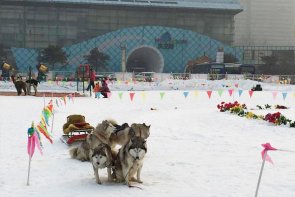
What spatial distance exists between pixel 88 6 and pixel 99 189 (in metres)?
82.0

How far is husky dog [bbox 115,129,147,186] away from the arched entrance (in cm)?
8022

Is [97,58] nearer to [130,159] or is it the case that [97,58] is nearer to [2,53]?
[2,53]

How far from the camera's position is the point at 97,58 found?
83.6 meters

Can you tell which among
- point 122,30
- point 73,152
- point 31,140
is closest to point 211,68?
point 122,30

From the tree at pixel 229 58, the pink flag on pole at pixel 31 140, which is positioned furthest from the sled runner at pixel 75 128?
the tree at pixel 229 58

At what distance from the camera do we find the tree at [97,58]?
8331 cm

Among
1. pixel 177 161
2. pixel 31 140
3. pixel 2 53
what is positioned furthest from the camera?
pixel 2 53

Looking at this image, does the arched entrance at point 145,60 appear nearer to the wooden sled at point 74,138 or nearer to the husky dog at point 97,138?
the wooden sled at point 74,138

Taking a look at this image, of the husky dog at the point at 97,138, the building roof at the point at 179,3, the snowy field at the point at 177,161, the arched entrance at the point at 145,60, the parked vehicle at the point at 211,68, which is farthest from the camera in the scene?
the arched entrance at the point at 145,60

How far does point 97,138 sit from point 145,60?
88061 millimetres

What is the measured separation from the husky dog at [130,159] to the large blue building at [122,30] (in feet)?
241

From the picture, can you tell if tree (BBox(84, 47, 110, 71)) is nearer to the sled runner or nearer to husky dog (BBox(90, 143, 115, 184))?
the sled runner

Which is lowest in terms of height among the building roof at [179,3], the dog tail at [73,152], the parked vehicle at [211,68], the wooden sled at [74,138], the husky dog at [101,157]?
the dog tail at [73,152]

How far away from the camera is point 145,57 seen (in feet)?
314
